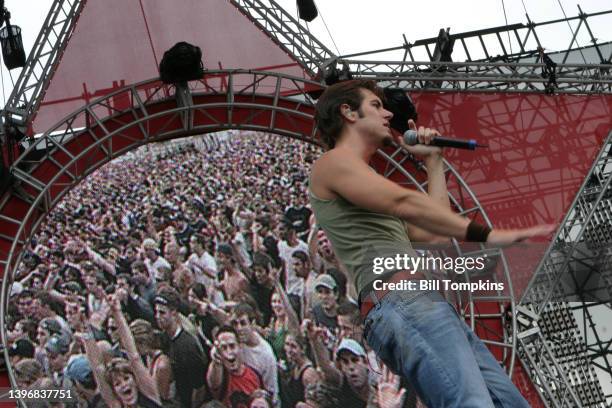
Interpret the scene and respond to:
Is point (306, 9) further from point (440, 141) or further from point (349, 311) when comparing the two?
point (440, 141)

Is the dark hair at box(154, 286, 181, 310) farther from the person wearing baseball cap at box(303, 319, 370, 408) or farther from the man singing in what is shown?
the man singing

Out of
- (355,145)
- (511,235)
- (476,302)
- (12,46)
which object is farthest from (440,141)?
(12,46)

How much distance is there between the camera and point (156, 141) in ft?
34.2

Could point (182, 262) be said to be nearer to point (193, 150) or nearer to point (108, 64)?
point (193, 150)

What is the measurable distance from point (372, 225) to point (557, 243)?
8176mm

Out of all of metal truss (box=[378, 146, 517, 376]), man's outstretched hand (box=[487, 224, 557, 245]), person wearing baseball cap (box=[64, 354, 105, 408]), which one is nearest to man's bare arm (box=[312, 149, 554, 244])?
man's outstretched hand (box=[487, 224, 557, 245])

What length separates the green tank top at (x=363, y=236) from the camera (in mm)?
2854

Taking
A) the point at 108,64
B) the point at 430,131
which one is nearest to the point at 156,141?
the point at 108,64

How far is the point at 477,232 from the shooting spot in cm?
248

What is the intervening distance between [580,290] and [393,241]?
8877 millimetres

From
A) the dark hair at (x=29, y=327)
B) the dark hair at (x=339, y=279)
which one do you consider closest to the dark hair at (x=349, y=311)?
the dark hair at (x=339, y=279)

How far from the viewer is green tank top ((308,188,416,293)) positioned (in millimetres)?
2854

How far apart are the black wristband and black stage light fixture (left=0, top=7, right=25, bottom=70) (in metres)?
9.39

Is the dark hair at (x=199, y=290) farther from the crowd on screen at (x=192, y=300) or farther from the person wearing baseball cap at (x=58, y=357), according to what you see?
the person wearing baseball cap at (x=58, y=357)
